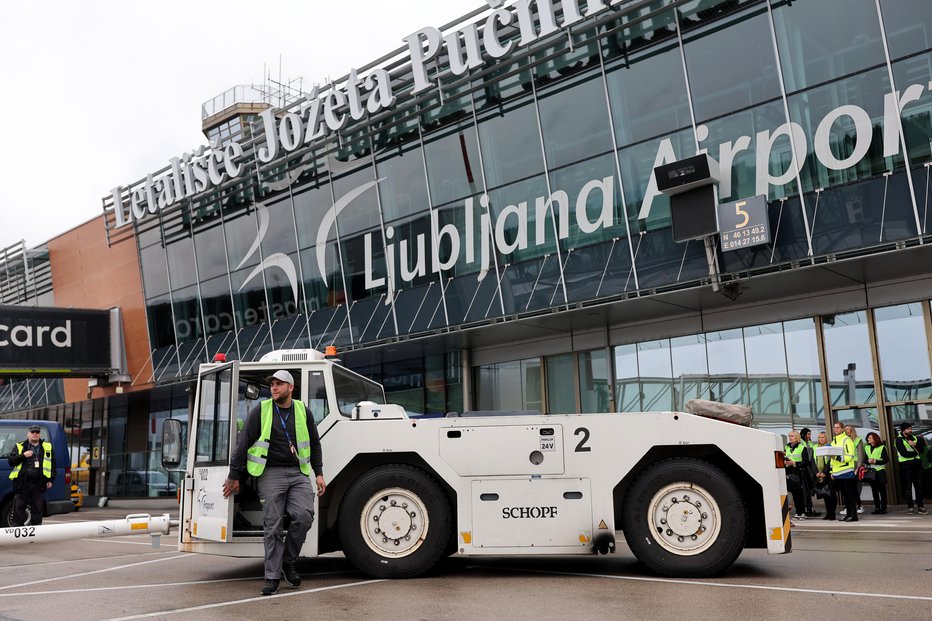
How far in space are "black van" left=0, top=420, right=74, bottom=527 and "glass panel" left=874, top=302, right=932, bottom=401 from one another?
52.2 feet

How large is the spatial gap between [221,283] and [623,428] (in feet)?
71.6

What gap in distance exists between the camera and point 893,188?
15.4 metres

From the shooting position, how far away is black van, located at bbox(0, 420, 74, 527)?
16.2m

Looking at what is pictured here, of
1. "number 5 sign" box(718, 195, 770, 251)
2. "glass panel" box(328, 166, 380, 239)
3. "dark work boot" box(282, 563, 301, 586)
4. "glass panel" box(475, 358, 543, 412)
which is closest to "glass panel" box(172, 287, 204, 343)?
"glass panel" box(328, 166, 380, 239)

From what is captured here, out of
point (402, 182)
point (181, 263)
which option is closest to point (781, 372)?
point (402, 182)

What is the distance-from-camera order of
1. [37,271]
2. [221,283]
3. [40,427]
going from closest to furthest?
[40,427] → [221,283] → [37,271]

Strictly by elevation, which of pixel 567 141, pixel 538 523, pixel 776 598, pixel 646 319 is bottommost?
pixel 776 598

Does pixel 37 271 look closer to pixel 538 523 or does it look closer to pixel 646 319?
pixel 646 319

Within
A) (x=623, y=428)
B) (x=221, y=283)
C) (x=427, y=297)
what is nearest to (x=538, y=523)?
(x=623, y=428)

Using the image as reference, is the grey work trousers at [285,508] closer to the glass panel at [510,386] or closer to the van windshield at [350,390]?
the van windshield at [350,390]

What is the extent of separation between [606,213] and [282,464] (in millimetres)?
12460

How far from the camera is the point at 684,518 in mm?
7883

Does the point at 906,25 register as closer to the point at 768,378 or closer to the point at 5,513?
the point at 768,378

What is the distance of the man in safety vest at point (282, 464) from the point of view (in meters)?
7.63
